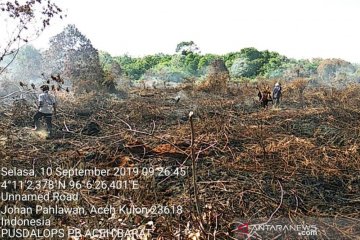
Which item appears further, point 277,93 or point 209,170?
point 277,93

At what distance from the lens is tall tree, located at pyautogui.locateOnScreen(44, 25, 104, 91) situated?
40.8ft

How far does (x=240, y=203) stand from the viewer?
397cm

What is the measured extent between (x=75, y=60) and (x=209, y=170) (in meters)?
9.77

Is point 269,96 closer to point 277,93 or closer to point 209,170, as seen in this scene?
point 277,93

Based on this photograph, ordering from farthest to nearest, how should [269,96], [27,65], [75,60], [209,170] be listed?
1. [27,65]
2. [75,60]
3. [269,96]
4. [209,170]

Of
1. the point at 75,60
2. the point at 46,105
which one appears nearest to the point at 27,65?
the point at 75,60

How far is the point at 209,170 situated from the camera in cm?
492

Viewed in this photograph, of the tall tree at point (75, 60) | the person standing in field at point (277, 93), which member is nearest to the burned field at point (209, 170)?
the person standing in field at point (277, 93)

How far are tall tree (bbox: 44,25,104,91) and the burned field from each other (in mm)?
3886

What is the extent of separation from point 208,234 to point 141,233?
1.62 ft

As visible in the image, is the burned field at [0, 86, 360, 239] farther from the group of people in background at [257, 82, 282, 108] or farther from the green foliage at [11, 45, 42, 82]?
the green foliage at [11, 45, 42, 82]

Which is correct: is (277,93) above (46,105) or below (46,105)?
above

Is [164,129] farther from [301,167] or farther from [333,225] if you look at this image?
[333,225]

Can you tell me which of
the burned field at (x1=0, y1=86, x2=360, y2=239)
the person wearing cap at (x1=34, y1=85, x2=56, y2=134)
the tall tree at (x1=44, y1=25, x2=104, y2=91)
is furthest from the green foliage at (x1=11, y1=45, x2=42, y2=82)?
the person wearing cap at (x1=34, y1=85, x2=56, y2=134)
